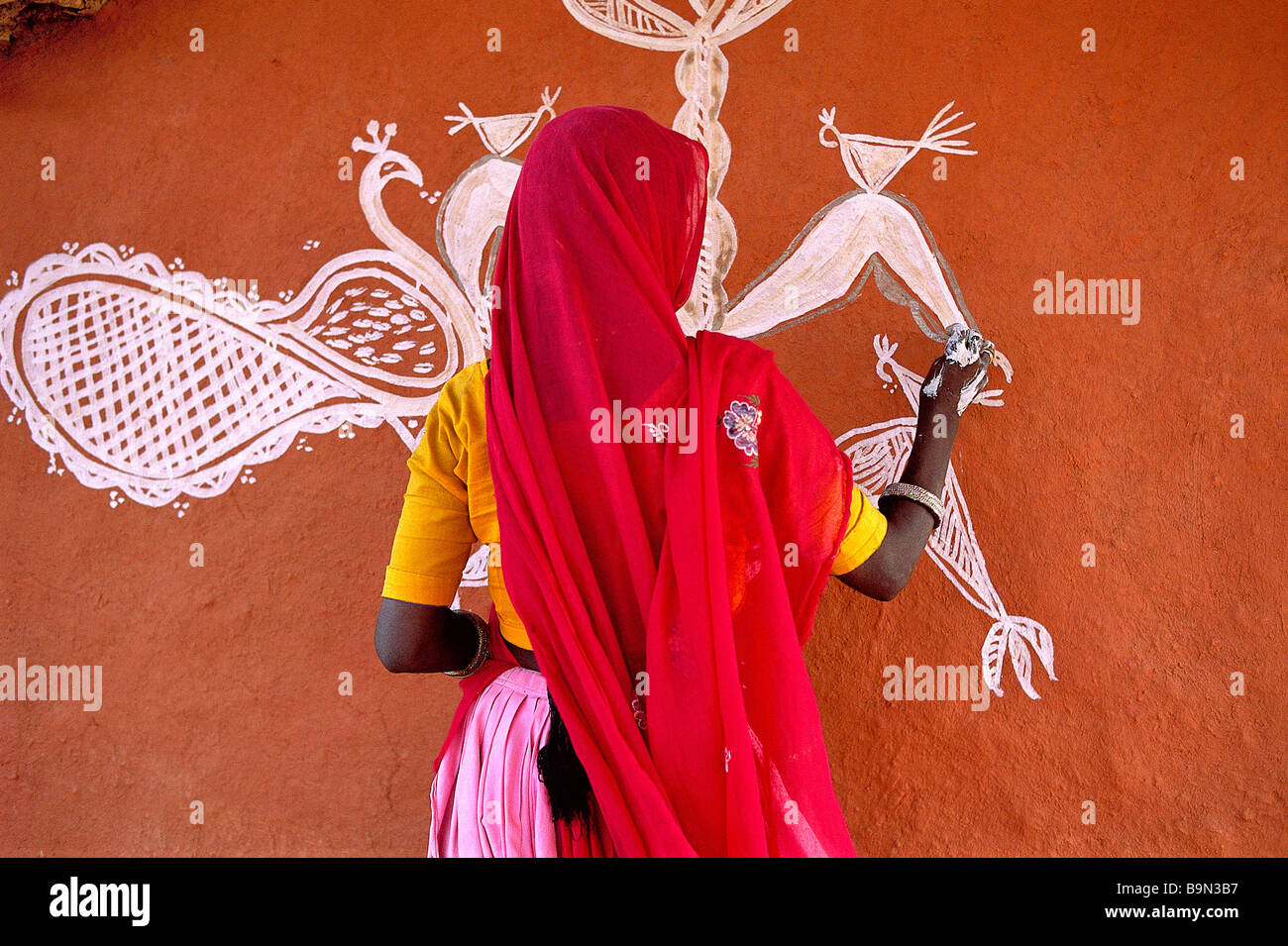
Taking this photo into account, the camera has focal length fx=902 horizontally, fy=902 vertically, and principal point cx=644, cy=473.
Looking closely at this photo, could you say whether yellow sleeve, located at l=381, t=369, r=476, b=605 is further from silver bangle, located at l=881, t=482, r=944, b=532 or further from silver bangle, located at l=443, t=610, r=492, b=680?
silver bangle, located at l=881, t=482, r=944, b=532

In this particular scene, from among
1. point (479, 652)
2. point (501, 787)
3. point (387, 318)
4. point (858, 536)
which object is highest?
point (387, 318)

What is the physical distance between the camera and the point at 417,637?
125cm

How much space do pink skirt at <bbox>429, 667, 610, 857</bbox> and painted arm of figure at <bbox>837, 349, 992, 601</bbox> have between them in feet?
1.61

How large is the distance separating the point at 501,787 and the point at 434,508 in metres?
0.39

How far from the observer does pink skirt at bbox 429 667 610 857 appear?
120 cm

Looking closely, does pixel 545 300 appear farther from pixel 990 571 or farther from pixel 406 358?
pixel 990 571

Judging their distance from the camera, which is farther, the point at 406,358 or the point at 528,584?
the point at 406,358

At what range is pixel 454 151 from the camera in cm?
193

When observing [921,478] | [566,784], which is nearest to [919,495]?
[921,478]

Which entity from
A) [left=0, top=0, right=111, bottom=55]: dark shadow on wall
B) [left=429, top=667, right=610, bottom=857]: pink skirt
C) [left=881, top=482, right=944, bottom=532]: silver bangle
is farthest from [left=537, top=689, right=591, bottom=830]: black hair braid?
[left=0, top=0, right=111, bottom=55]: dark shadow on wall

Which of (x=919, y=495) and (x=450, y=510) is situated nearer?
(x=450, y=510)

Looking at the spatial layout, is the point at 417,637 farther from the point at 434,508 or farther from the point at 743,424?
the point at 743,424

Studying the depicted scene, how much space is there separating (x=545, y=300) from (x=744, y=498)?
0.36m

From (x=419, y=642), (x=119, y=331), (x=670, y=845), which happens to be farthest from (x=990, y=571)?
(x=119, y=331)
